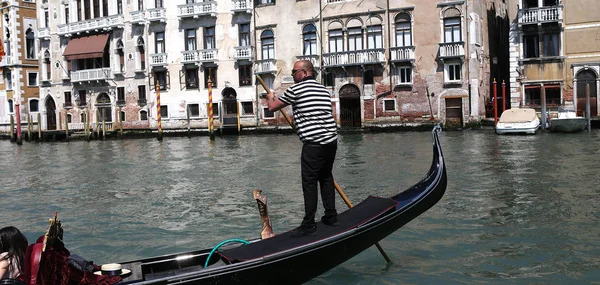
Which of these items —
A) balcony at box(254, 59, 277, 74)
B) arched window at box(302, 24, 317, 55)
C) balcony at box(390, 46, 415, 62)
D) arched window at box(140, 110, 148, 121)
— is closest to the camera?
balcony at box(390, 46, 415, 62)

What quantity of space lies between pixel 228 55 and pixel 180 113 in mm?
2873

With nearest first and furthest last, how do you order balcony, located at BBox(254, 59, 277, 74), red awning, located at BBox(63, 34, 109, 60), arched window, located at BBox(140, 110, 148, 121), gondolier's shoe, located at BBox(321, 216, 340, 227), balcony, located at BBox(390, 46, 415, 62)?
gondolier's shoe, located at BBox(321, 216, 340, 227) < balcony, located at BBox(390, 46, 415, 62) < balcony, located at BBox(254, 59, 277, 74) < arched window, located at BBox(140, 110, 148, 121) < red awning, located at BBox(63, 34, 109, 60)

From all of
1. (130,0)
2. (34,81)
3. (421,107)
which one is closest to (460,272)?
(421,107)

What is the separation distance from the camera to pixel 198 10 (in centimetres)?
2350

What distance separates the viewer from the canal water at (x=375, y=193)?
4238 millimetres

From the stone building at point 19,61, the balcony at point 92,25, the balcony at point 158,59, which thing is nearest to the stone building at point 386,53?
the balcony at point 158,59

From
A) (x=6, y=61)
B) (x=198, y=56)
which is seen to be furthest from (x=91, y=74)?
(x=6, y=61)

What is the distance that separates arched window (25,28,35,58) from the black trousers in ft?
92.4

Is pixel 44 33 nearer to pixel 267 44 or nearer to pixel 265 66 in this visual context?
pixel 267 44

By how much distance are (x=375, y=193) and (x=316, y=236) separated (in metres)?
3.85

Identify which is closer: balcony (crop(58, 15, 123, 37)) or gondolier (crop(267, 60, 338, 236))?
gondolier (crop(267, 60, 338, 236))

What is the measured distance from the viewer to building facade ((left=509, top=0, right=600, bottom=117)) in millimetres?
18906

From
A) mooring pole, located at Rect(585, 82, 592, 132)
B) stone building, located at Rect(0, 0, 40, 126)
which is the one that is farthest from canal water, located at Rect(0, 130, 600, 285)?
stone building, located at Rect(0, 0, 40, 126)

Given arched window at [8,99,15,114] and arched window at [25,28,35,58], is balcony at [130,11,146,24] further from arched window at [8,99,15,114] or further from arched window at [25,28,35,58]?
arched window at [8,99,15,114]
